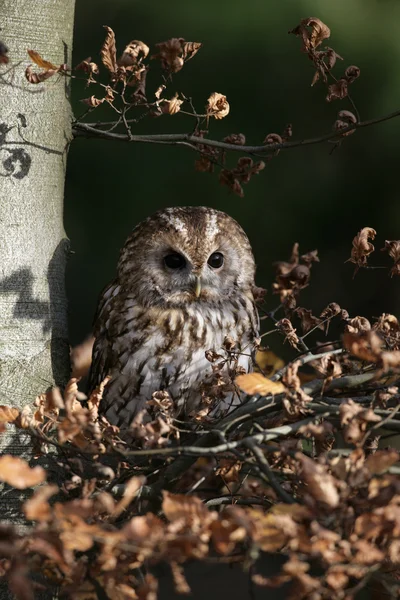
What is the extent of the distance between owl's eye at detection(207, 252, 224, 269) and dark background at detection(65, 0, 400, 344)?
73.3 inches

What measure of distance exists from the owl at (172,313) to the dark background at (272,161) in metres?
1.87

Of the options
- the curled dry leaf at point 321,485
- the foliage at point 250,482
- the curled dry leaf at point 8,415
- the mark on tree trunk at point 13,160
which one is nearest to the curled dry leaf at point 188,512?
the foliage at point 250,482

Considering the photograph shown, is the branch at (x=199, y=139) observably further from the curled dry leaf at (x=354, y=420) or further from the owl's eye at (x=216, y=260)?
the curled dry leaf at (x=354, y=420)

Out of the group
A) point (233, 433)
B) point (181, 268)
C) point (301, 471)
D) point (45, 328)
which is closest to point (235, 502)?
point (233, 433)

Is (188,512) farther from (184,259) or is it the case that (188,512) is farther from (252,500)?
(184,259)

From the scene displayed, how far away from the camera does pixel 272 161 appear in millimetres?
4035

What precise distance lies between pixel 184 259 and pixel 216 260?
0.28 ft

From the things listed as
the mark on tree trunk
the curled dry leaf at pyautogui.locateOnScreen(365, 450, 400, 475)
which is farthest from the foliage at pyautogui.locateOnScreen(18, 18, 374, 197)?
the curled dry leaf at pyautogui.locateOnScreen(365, 450, 400, 475)

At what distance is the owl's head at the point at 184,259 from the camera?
6.36ft

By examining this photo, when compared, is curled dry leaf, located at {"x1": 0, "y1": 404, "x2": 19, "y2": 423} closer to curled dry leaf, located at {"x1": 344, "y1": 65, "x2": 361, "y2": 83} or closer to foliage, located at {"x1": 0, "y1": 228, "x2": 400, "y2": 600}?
foliage, located at {"x1": 0, "y1": 228, "x2": 400, "y2": 600}

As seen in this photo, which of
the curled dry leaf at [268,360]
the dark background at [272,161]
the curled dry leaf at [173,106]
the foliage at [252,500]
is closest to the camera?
the foliage at [252,500]

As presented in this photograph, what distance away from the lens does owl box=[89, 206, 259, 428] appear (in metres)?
1.90

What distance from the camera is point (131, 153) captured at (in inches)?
157

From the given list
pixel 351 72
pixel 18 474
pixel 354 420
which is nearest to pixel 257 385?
pixel 354 420
